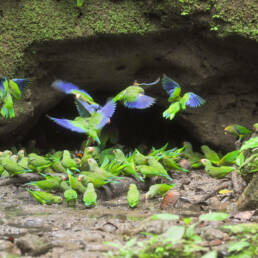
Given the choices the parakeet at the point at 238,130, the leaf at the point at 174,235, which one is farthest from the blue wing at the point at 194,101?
the leaf at the point at 174,235

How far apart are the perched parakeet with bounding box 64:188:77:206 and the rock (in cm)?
129

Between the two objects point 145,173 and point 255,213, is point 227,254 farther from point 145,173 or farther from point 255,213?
point 145,173

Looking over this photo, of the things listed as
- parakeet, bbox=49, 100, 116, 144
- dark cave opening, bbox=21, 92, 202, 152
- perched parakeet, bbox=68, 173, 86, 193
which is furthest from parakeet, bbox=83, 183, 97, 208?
dark cave opening, bbox=21, 92, 202, 152

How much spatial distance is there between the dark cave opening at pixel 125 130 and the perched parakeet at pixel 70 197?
136 inches

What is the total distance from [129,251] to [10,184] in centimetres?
293

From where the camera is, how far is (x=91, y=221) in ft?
10.9

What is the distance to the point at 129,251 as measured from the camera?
218cm

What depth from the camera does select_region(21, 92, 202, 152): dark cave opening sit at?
7.63m

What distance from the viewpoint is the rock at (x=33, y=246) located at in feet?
8.30

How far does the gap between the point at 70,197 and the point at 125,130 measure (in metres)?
4.35

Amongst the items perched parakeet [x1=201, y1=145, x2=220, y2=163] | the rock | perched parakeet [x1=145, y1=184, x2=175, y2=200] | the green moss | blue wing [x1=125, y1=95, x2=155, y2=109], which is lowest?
perched parakeet [x1=201, y1=145, x2=220, y2=163]

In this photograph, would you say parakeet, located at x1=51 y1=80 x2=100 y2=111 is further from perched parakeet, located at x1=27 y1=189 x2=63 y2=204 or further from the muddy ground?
perched parakeet, located at x1=27 y1=189 x2=63 y2=204

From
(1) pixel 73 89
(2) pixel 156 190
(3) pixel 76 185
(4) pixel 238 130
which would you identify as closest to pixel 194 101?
(4) pixel 238 130

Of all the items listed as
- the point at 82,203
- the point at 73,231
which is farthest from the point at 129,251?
the point at 82,203
